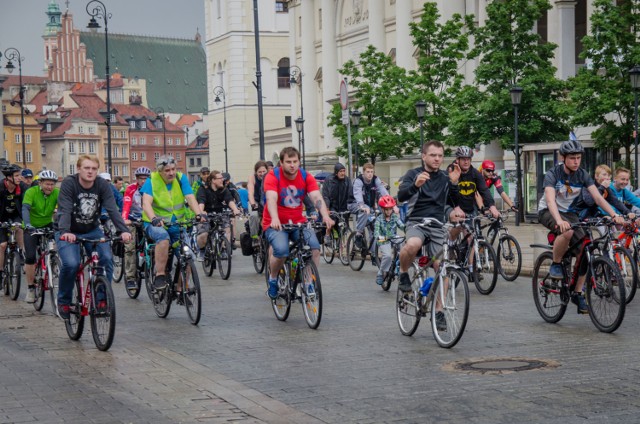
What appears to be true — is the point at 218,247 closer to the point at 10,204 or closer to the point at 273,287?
the point at 10,204

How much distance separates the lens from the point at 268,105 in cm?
11731

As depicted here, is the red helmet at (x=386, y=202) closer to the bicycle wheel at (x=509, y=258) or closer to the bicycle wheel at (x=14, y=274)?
the bicycle wheel at (x=509, y=258)

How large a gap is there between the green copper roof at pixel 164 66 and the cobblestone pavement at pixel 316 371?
170797 millimetres

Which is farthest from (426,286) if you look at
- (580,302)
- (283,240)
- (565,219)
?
(283,240)

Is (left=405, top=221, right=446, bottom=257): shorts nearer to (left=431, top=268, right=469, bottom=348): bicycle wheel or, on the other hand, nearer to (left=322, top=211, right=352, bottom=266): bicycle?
(left=431, top=268, right=469, bottom=348): bicycle wheel

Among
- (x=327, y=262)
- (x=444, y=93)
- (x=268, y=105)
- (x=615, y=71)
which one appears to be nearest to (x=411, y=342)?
(x=327, y=262)

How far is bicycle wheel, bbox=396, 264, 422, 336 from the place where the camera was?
39.2ft

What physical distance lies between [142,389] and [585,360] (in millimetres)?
3553

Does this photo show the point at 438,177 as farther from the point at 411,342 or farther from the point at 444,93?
the point at 444,93

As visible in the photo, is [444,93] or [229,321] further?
[444,93]

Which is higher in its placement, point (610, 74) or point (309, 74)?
point (309, 74)

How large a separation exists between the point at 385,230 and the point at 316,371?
872cm

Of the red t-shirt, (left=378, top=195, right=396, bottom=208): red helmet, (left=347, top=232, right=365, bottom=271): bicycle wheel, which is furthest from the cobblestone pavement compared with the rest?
(left=347, top=232, right=365, bottom=271): bicycle wheel

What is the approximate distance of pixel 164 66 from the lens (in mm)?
190250
